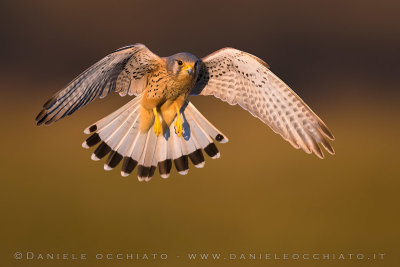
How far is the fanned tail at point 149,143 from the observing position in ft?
15.0

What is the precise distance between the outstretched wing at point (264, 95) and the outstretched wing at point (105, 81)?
14.4 inches

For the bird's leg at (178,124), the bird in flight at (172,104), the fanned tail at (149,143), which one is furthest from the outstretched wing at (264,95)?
the fanned tail at (149,143)

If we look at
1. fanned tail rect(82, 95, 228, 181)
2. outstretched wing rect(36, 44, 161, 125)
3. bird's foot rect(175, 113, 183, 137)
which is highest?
outstretched wing rect(36, 44, 161, 125)

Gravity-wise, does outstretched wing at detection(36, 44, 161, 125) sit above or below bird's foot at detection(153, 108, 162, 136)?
above

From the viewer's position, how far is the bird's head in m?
4.04

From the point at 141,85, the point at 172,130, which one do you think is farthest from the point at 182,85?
the point at 172,130

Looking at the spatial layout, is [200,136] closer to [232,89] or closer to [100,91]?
[232,89]

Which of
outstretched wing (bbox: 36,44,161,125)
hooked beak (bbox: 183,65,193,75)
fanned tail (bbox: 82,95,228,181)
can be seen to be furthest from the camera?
fanned tail (bbox: 82,95,228,181)

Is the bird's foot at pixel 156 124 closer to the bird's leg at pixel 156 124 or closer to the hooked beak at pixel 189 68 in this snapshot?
the bird's leg at pixel 156 124

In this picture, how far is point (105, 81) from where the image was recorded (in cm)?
398

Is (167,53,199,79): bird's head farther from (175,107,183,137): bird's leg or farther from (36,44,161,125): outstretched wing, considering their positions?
(175,107,183,137): bird's leg

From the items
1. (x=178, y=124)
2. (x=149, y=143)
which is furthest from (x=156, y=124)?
(x=149, y=143)

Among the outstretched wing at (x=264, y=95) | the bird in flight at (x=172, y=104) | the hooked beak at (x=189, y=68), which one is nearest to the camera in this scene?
the bird in flight at (x=172, y=104)

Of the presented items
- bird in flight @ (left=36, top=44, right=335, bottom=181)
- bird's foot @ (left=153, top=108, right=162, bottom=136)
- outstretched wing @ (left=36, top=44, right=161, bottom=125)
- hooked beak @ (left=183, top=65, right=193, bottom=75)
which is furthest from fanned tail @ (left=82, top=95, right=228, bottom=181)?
hooked beak @ (left=183, top=65, right=193, bottom=75)
